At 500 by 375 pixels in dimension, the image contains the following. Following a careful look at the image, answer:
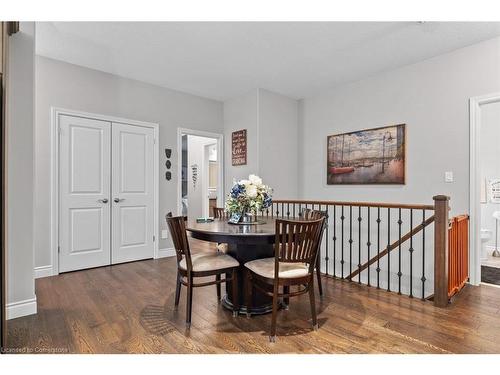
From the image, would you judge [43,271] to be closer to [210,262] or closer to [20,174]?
[20,174]

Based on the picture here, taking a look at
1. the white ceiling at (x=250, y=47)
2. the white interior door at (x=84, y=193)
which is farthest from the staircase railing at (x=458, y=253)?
the white interior door at (x=84, y=193)

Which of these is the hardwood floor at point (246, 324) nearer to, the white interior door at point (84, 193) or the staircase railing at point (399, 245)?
the staircase railing at point (399, 245)

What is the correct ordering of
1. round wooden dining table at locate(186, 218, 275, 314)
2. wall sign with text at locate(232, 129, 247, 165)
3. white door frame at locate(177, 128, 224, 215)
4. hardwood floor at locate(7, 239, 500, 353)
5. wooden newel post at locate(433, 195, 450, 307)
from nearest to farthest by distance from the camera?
hardwood floor at locate(7, 239, 500, 353), round wooden dining table at locate(186, 218, 275, 314), wooden newel post at locate(433, 195, 450, 307), white door frame at locate(177, 128, 224, 215), wall sign with text at locate(232, 129, 247, 165)

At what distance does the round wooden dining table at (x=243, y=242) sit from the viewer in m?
2.17

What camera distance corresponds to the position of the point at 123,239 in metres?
4.05

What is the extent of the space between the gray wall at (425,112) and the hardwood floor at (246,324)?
1.25m

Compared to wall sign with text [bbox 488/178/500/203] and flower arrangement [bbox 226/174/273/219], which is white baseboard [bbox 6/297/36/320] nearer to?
flower arrangement [bbox 226/174/273/219]

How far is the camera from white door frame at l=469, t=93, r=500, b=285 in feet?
10.2

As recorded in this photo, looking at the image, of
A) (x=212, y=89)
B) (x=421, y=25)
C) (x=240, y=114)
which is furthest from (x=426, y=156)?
(x=212, y=89)

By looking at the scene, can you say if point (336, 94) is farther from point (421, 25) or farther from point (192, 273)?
point (192, 273)

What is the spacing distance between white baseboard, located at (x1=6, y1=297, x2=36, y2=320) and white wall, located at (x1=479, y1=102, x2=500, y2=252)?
6273 millimetres

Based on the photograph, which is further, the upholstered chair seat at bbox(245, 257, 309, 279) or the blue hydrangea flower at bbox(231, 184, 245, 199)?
the blue hydrangea flower at bbox(231, 184, 245, 199)

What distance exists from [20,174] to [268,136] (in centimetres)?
327

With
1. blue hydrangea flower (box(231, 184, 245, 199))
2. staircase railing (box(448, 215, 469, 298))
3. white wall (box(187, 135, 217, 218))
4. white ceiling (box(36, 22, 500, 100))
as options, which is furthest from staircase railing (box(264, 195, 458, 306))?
white wall (box(187, 135, 217, 218))
